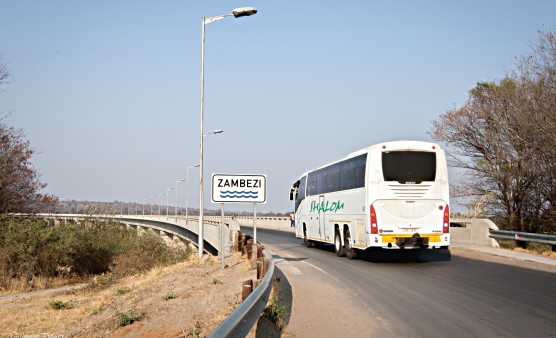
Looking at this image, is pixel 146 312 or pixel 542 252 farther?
pixel 542 252

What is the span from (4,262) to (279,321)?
81.7 feet

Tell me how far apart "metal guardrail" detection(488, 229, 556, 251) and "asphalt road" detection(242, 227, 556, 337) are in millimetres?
3042

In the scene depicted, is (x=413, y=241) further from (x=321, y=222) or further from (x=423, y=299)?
(x=423, y=299)

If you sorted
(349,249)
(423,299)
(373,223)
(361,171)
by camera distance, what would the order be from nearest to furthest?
1. (423,299)
2. (373,223)
3. (361,171)
4. (349,249)

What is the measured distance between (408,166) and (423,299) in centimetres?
811

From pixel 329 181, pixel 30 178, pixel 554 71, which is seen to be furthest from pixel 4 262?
pixel 554 71

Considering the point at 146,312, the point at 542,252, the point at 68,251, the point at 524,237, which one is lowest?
the point at 68,251

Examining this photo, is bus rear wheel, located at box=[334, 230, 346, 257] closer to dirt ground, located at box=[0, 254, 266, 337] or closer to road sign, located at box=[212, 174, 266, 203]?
dirt ground, located at box=[0, 254, 266, 337]

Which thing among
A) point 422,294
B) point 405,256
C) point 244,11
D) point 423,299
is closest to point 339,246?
point 405,256

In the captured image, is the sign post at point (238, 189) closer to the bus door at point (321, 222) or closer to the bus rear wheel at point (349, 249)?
the bus rear wheel at point (349, 249)

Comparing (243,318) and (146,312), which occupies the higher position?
(243,318)

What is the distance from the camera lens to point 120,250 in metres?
39.4

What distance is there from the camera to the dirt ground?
9.45 meters

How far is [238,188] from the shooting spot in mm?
16594
